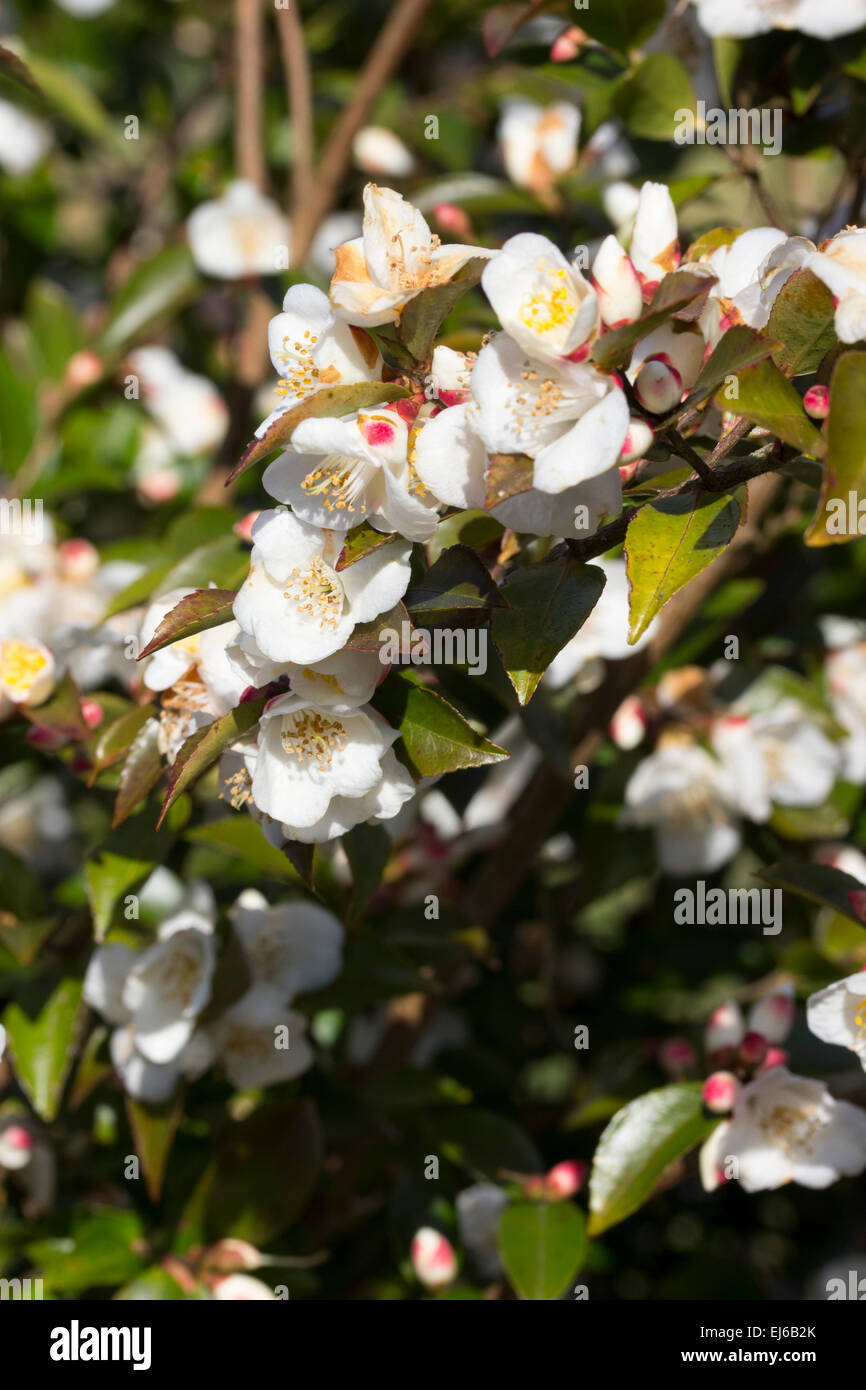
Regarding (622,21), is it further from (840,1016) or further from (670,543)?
(840,1016)

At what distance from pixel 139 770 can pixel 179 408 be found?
3.69 ft

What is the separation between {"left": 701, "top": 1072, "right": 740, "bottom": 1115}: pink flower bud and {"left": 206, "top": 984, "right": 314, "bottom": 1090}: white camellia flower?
386mm

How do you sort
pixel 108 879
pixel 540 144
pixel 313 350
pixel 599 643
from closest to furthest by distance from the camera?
1. pixel 313 350
2. pixel 108 879
3. pixel 599 643
4. pixel 540 144

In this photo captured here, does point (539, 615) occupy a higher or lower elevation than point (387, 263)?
lower

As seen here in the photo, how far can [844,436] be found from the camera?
2.36 ft

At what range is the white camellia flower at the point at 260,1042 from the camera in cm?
125

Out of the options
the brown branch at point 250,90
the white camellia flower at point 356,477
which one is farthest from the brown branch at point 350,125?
the white camellia flower at point 356,477

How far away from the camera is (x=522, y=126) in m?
1.73

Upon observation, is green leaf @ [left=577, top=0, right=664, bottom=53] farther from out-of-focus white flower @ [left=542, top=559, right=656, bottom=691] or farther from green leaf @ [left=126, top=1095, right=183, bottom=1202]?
green leaf @ [left=126, top=1095, right=183, bottom=1202]

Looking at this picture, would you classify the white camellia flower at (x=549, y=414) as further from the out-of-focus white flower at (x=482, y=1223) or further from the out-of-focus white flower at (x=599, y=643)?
the out-of-focus white flower at (x=482, y=1223)

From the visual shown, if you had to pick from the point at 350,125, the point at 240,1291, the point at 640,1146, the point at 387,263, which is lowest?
the point at 240,1291

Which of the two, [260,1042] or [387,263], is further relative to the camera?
[260,1042]

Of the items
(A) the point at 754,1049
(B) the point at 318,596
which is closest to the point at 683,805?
(A) the point at 754,1049
